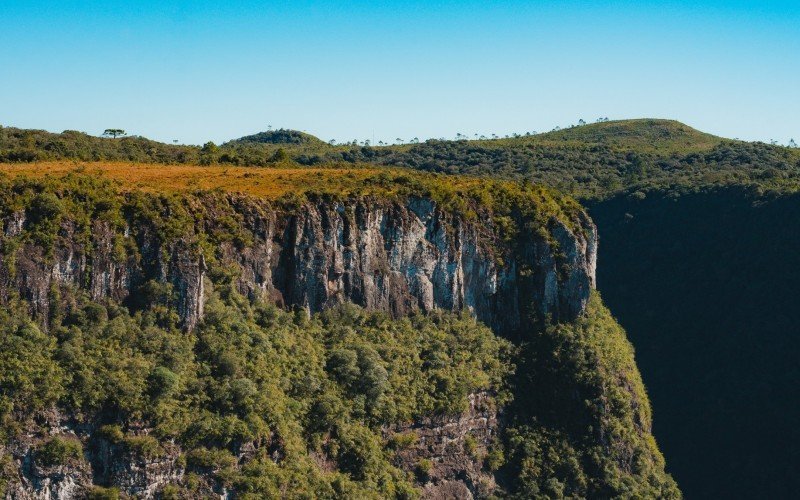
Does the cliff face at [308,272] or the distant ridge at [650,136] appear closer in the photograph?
the cliff face at [308,272]

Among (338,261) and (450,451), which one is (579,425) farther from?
(338,261)

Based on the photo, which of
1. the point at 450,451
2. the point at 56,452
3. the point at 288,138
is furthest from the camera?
the point at 288,138

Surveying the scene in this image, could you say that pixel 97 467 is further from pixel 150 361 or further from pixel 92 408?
pixel 150 361

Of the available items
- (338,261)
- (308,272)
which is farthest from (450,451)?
(308,272)

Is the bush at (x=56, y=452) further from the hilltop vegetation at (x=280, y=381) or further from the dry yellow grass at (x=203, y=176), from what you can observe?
the dry yellow grass at (x=203, y=176)

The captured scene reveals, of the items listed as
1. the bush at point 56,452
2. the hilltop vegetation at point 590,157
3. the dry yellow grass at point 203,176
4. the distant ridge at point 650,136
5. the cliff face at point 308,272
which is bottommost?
the bush at point 56,452

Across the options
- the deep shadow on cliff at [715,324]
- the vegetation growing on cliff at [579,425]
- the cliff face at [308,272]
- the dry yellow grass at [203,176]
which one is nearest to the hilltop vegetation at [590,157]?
the deep shadow on cliff at [715,324]
